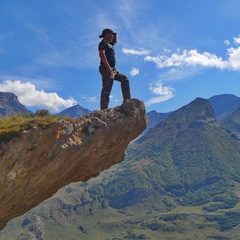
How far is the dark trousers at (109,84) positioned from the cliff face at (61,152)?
40.8 inches

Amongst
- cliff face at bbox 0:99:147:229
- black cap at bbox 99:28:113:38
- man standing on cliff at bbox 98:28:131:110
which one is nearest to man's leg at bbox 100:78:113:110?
man standing on cliff at bbox 98:28:131:110

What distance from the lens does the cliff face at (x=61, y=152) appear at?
1524 cm

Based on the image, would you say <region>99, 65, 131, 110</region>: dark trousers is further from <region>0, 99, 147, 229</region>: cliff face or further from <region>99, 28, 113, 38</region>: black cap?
<region>99, 28, 113, 38</region>: black cap

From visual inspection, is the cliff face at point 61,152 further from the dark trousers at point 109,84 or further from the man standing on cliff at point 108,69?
the man standing on cliff at point 108,69

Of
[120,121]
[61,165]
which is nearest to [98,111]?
[120,121]

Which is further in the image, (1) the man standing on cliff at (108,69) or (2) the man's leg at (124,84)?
(2) the man's leg at (124,84)

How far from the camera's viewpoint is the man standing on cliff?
1944 centimetres

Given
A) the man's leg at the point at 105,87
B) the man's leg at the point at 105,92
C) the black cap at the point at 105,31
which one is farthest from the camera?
the man's leg at the point at 105,92

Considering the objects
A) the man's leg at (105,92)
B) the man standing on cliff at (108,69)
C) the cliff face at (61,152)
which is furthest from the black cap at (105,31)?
the cliff face at (61,152)

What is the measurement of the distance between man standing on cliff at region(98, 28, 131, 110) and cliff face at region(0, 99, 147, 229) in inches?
47.9

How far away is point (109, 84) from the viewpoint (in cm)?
2064

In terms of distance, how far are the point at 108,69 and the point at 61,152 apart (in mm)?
5875

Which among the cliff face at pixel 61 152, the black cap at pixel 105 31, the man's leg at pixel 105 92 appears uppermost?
the black cap at pixel 105 31

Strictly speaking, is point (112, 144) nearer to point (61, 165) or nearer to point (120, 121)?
point (120, 121)
